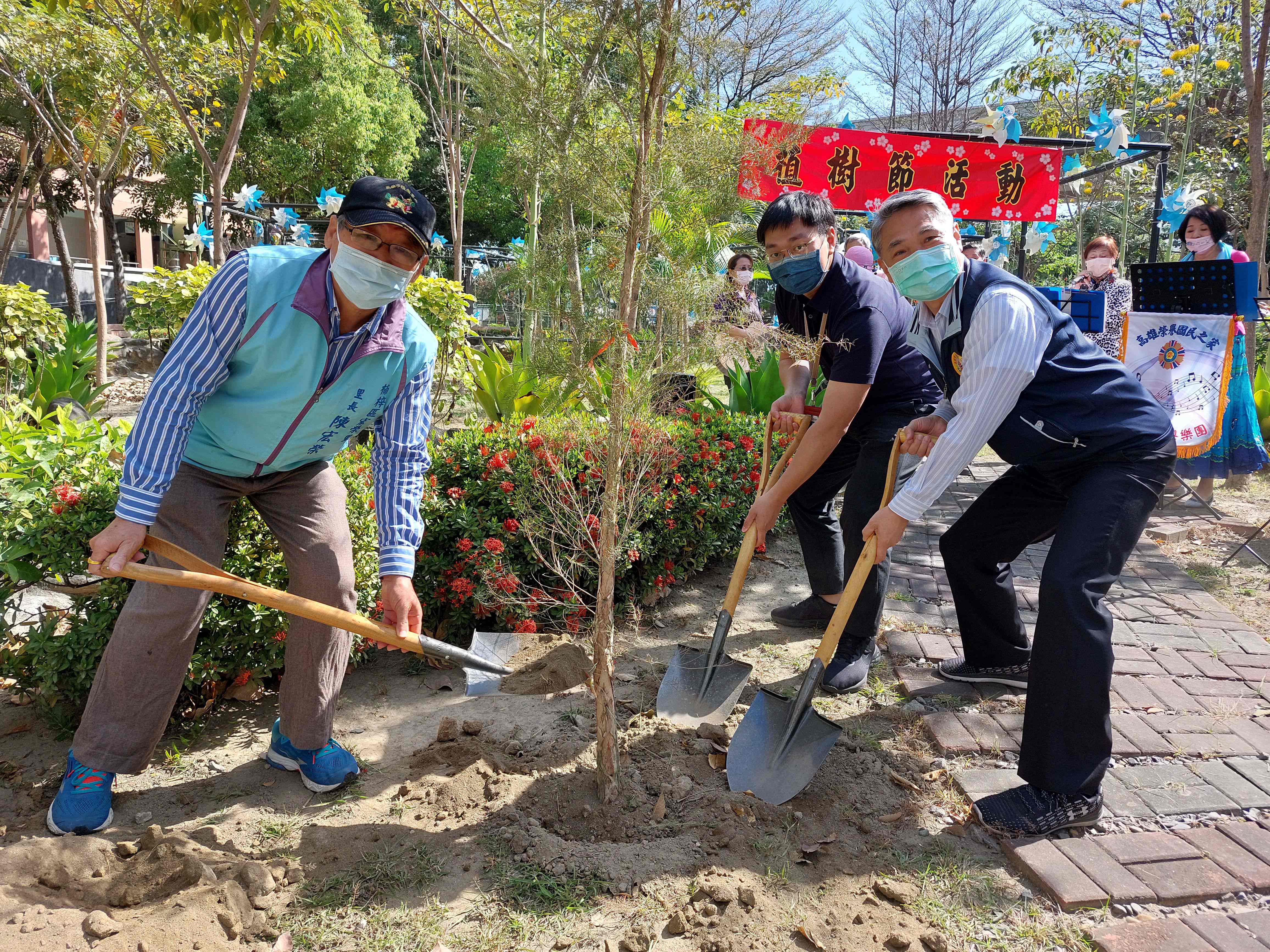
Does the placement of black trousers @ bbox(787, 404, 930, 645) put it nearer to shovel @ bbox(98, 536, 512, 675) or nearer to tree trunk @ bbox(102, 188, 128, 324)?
shovel @ bbox(98, 536, 512, 675)

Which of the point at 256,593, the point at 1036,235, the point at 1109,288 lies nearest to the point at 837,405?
the point at 256,593

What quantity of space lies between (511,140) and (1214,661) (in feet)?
12.1

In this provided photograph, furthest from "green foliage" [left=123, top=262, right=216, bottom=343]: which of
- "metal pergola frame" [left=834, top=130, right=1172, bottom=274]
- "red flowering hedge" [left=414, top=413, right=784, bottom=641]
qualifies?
"metal pergola frame" [left=834, top=130, right=1172, bottom=274]

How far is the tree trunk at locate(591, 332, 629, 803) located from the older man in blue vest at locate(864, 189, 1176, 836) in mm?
813

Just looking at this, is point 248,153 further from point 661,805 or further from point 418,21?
point 661,805

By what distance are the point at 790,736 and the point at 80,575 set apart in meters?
2.38

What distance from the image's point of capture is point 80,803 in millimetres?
2395

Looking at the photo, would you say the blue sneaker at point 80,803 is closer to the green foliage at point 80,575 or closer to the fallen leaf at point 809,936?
the green foliage at point 80,575

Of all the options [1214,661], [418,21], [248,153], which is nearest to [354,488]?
[1214,661]

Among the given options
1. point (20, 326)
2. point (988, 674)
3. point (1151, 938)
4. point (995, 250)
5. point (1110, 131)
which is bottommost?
point (1151, 938)

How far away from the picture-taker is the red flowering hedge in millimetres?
3428

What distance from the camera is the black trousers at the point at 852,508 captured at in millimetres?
3422

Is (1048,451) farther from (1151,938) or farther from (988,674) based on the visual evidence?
(1151,938)

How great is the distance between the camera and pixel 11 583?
276cm
